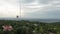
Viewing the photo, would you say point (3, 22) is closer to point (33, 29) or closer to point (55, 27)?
point (33, 29)

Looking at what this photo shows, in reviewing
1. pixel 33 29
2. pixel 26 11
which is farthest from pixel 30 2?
pixel 33 29

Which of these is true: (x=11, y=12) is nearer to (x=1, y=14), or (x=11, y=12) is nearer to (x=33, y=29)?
(x=1, y=14)

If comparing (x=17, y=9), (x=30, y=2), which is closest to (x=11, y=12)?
(x=17, y=9)

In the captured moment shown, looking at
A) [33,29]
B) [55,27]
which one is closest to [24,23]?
[33,29]

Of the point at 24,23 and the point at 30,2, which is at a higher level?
the point at 30,2

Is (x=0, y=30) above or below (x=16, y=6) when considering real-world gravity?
below
